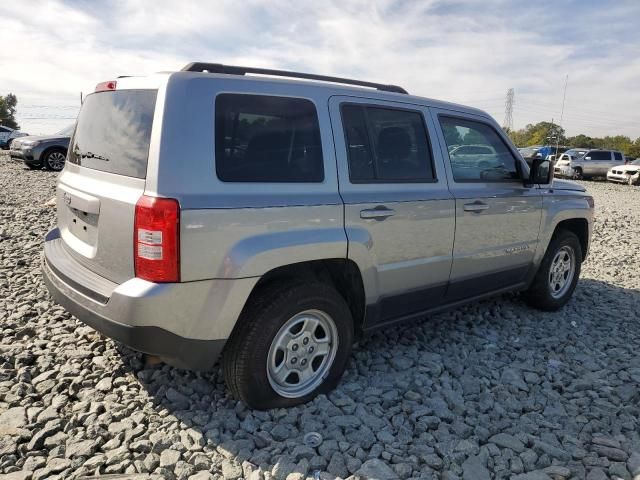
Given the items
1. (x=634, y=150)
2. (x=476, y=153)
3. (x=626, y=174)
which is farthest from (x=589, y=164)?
(x=634, y=150)

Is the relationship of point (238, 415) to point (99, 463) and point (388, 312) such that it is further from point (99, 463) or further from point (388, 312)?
point (388, 312)

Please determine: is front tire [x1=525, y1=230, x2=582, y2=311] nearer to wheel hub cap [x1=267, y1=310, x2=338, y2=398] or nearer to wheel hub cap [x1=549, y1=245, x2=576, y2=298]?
wheel hub cap [x1=549, y1=245, x2=576, y2=298]

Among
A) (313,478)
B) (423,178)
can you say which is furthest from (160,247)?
(423,178)

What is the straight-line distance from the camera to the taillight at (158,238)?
2.37 m

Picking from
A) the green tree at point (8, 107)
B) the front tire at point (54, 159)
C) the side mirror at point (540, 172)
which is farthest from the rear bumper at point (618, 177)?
the green tree at point (8, 107)

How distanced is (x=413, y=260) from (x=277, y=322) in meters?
1.12

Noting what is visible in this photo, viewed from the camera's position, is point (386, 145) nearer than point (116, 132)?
No

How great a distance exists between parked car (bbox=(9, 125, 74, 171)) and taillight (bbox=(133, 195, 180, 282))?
1391 centimetres

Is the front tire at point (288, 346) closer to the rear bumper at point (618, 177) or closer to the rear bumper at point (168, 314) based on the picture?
the rear bumper at point (168, 314)

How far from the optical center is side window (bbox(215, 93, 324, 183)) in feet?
8.54

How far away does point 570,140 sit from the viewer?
2372 inches

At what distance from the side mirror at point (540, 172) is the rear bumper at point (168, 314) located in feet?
A: 9.02

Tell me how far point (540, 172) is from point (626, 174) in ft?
79.3

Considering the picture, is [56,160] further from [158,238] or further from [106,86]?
[158,238]
